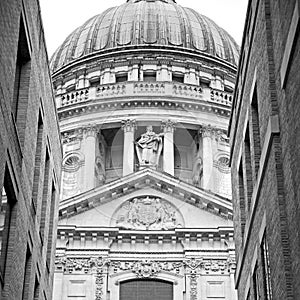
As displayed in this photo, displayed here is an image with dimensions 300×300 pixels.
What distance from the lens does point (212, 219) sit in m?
46.3

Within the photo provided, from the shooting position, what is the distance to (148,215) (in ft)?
153

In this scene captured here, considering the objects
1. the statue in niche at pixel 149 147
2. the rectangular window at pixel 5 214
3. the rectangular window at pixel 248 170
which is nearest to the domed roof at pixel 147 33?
the statue in niche at pixel 149 147

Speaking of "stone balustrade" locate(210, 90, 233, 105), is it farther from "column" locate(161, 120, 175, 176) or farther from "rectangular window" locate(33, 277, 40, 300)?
"rectangular window" locate(33, 277, 40, 300)

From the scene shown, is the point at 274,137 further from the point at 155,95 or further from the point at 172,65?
the point at 172,65

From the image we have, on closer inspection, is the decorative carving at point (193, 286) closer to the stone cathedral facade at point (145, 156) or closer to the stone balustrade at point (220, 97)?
the stone cathedral facade at point (145, 156)

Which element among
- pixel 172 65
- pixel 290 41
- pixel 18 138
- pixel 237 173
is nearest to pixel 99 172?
pixel 172 65

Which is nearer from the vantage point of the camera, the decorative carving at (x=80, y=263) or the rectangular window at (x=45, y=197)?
the rectangular window at (x=45, y=197)

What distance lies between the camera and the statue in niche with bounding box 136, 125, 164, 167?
205 feet

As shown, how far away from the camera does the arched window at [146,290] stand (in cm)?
4369

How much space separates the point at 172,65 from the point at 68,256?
31313mm

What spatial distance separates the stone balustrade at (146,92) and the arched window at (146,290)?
2646 cm

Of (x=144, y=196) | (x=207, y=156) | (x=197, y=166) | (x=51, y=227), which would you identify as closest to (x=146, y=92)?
(x=197, y=166)

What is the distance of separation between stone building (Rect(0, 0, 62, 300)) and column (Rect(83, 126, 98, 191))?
3513 cm

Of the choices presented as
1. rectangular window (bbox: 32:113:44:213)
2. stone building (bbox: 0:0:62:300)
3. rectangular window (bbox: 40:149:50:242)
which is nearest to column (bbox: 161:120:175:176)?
rectangular window (bbox: 40:149:50:242)
